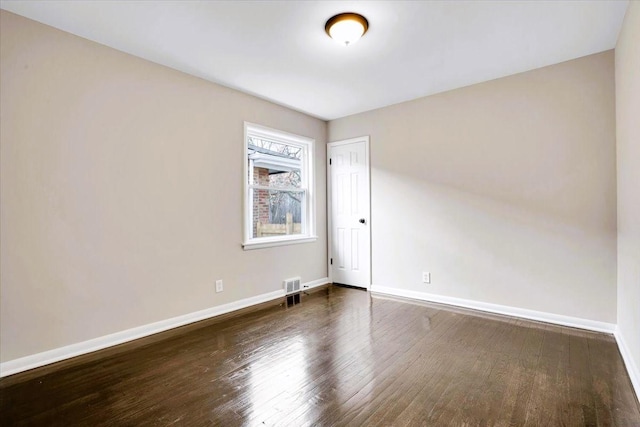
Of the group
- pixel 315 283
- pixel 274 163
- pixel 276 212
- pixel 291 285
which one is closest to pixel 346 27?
pixel 274 163

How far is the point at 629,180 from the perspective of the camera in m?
2.27

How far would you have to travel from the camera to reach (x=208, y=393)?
2.00m

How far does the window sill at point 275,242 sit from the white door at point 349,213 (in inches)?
17.8

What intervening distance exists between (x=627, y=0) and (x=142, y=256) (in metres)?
4.20

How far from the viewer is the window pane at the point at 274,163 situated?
13.3ft

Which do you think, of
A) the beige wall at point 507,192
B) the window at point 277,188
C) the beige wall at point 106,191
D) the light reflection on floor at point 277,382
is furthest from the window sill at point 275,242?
the light reflection on floor at point 277,382

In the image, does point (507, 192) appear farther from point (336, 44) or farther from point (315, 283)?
point (315, 283)

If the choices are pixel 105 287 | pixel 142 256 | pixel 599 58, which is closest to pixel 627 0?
pixel 599 58

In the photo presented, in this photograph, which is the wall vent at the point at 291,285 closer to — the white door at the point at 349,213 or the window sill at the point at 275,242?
the window sill at the point at 275,242

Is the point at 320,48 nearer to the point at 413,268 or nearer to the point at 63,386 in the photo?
the point at 413,268

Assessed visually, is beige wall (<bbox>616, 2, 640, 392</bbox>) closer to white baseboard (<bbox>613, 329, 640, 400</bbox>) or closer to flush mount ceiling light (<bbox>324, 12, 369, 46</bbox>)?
white baseboard (<bbox>613, 329, 640, 400</bbox>)

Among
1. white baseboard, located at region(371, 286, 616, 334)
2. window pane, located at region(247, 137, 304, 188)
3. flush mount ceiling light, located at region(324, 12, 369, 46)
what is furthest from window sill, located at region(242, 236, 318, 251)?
flush mount ceiling light, located at region(324, 12, 369, 46)

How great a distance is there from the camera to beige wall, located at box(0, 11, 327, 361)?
7.57 feet

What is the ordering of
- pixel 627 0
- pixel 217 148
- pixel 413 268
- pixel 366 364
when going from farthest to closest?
pixel 413 268, pixel 217 148, pixel 366 364, pixel 627 0
